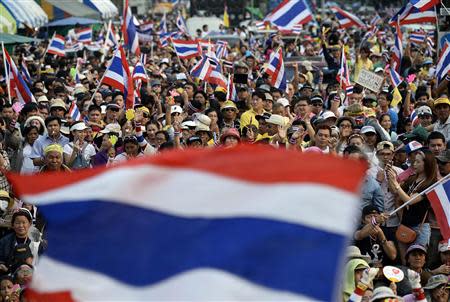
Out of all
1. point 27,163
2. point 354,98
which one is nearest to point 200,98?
point 354,98

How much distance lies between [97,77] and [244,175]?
18769mm

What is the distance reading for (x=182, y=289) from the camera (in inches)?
175

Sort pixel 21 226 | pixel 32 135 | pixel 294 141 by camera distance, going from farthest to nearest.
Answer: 1. pixel 32 135
2. pixel 294 141
3. pixel 21 226

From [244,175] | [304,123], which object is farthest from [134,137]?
[244,175]

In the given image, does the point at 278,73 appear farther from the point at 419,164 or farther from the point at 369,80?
the point at 419,164

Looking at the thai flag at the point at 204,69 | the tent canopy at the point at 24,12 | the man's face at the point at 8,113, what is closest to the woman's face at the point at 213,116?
the man's face at the point at 8,113

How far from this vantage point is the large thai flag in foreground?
14.3ft

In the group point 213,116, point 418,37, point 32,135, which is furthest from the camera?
point 418,37

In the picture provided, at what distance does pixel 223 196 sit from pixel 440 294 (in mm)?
4115

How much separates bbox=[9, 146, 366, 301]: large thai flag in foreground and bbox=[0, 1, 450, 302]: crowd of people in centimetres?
188

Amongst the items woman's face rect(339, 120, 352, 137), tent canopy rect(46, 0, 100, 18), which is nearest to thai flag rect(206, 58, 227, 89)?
woman's face rect(339, 120, 352, 137)

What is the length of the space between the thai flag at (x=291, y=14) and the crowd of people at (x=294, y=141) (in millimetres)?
2205

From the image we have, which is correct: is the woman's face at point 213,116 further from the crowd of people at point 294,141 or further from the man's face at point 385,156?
the man's face at point 385,156

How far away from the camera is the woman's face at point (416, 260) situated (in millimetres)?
9148
